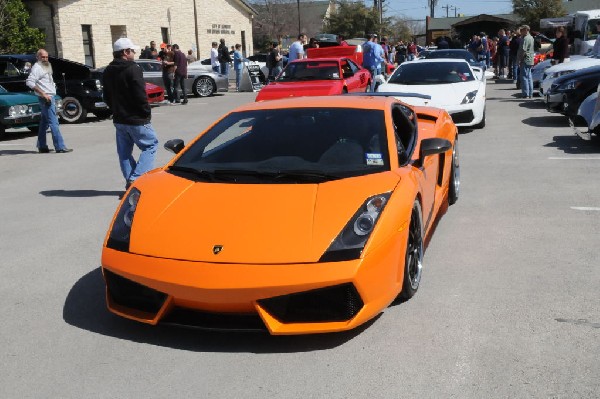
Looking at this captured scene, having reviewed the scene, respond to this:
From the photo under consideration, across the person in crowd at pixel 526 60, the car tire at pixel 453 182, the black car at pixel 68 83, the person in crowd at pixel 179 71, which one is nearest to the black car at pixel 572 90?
the person in crowd at pixel 526 60

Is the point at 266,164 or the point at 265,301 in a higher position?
the point at 266,164

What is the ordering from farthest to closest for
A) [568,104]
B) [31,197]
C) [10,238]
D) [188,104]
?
[188,104] → [568,104] → [31,197] → [10,238]

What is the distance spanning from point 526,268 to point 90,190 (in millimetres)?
5543

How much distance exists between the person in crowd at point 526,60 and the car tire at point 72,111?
11104 mm

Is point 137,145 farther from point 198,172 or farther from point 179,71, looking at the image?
point 179,71

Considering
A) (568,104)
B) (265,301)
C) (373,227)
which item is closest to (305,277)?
(265,301)

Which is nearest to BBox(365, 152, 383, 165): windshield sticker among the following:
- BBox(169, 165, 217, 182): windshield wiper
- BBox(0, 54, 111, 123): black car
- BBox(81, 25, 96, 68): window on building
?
BBox(169, 165, 217, 182): windshield wiper

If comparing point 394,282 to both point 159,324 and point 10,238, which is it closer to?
point 159,324

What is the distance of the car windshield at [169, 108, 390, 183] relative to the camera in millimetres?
4461

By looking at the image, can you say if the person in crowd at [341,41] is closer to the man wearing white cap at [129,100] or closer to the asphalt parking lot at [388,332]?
the man wearing white cap at [129,100]

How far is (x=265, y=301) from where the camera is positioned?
3543mm

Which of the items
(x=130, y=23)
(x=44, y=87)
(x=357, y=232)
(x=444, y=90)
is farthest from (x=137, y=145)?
(x=130, y=23)

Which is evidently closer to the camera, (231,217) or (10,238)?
(231,217)

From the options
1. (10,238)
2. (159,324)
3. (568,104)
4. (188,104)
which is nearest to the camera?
(159,324)
